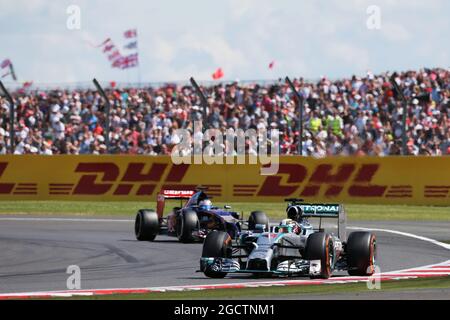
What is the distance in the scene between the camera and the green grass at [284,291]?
12.5 metres

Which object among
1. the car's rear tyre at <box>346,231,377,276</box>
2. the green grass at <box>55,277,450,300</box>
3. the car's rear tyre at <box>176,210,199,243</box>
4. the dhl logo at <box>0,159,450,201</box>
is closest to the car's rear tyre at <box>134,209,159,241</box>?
the car's rear tyre at <box>176,210,199,243</box>

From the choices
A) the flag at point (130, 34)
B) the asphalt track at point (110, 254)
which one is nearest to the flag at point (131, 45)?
the flag at point (130, 34)

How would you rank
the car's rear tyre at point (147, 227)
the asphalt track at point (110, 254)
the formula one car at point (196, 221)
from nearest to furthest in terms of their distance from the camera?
the asphalt track at point (110, 254)
the formula one car at point (196, 221)
the car's rear tyre at point (147, 227)

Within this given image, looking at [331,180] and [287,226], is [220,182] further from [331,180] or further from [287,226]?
[287,226]

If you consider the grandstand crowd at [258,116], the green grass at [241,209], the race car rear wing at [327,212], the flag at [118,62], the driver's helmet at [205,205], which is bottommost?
the green grass at [241,209]

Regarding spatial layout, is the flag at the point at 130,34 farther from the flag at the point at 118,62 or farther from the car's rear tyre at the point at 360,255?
the car's rear tyre at the point at 360,255

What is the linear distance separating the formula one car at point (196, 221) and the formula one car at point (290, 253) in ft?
15.7

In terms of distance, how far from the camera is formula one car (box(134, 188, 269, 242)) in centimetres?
2084

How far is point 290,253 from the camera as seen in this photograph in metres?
15.7

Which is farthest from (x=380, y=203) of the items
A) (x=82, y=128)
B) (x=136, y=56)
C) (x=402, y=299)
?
(x=402, y=299)

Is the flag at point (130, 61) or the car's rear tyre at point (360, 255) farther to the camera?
the flag at point (130, 61)

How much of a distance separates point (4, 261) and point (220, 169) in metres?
14.7

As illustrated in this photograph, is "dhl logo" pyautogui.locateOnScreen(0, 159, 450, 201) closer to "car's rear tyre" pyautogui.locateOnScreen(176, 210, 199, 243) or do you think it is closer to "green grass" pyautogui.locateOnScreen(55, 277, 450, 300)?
"car's rear tyre" pyautogui.locateOnScreen(176, 210, 199, 243)

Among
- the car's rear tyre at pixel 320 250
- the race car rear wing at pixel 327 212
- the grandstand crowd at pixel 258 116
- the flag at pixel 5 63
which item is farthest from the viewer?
the flag at pixel 5 63
